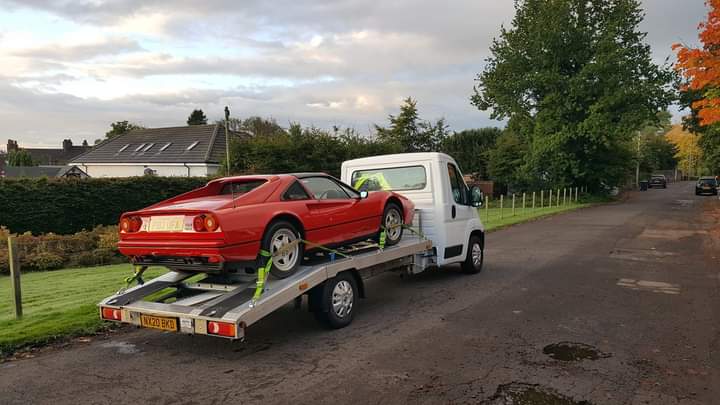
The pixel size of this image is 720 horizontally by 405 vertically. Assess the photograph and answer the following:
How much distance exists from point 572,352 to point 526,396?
4.33 ft

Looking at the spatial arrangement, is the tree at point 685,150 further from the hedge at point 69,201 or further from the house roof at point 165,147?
the hedge at point 69,201

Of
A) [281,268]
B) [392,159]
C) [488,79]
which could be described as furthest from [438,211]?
[488,79]

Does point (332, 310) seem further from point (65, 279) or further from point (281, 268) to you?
point (65, 279)

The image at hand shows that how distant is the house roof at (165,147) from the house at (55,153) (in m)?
43.9

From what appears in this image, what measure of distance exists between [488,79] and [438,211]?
31.3 meters

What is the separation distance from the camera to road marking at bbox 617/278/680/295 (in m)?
8.16

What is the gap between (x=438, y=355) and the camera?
514 centimetres

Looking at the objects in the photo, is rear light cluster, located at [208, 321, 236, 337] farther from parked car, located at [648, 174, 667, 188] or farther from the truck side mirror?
parked car, located at [648, 174, 667, 188]

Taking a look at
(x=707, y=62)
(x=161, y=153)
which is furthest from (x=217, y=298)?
(x=161, y=153)

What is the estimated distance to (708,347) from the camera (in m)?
5.37

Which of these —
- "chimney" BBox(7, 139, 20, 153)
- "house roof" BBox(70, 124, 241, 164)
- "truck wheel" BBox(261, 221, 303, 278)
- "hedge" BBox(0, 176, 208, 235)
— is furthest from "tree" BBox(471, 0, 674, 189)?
"chimney" BBox(7, 139, 20, 153)

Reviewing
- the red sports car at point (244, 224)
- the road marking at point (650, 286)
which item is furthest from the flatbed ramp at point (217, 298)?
the road marking at point (650, 286)

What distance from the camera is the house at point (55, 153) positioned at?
8324 cm

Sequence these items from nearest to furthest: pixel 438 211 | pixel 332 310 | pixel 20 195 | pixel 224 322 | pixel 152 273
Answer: pixel 224 322 < pixel 332 310 < pixel 438 211 < pixel 152 273 < pixel 20 195
